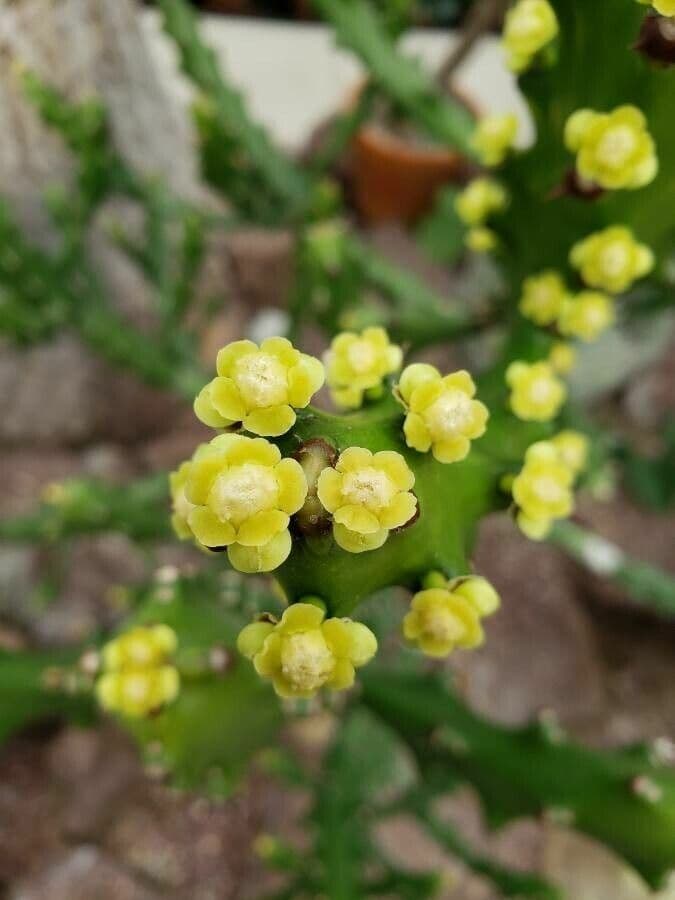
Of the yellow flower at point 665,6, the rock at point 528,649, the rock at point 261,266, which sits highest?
the yellow flower at point 665,6

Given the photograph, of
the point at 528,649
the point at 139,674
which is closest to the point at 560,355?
the point at 139,674

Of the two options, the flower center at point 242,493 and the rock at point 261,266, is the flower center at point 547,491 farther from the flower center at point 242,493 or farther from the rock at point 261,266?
the rock at point 261,266

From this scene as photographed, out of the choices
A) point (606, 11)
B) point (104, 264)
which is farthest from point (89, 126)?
point (606, 11)

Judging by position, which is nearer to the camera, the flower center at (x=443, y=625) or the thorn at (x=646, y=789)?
the flower center at (x=443, y=625)

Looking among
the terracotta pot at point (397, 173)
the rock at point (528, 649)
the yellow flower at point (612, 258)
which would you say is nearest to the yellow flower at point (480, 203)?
the yellow flower at point (612, 258)

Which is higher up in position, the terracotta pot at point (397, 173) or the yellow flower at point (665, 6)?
the yellow flower at point (665, 6)

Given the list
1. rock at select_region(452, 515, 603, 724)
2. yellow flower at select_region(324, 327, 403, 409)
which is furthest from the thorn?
rock at select_region(452, 515, 603, 724)

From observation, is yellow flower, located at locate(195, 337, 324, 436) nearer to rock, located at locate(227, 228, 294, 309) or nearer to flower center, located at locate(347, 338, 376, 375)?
flower center, located at locate(347, 338, 376, 375)

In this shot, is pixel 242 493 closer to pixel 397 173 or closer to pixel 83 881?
pixel 83 881
